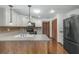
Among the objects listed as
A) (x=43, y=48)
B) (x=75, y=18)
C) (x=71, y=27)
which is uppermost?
(x=75, y=18)

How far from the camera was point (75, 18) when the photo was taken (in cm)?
360

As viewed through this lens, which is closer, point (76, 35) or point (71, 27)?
point (76, 35)
